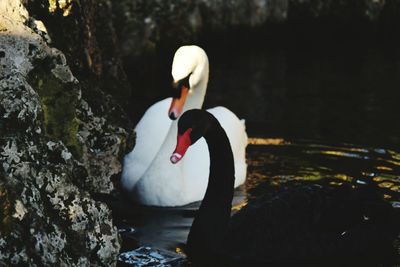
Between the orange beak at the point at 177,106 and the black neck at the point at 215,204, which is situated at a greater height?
the orange beak at the point at 177,106

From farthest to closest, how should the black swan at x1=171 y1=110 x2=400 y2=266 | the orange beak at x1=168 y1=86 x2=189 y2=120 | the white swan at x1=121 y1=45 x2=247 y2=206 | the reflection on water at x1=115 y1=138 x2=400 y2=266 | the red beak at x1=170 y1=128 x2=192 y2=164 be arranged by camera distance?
the white swan at x1=121 y1=45 x2=247 y2=206, the orange beak at x1=168 y1=86 x2=189 y2=120, the reflection on water at x1=115 y1=138 x2=400 y2=266, the black swan at x1=171 y1=110 x2=400 y2=266, the red beak at x1=170 y1=128 x2=192 y2=164

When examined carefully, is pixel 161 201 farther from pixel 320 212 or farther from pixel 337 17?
pixel 337 17

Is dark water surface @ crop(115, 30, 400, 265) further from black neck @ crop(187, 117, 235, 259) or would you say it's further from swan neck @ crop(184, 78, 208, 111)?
swan neck @ crop(184, 78, 208, 111)

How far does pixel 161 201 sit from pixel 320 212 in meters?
1.44

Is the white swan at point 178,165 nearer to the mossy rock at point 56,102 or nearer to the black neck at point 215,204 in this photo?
the black neck at point 215,204

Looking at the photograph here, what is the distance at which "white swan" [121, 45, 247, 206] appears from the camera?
20.9 feet

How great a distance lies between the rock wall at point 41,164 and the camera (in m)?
3.91

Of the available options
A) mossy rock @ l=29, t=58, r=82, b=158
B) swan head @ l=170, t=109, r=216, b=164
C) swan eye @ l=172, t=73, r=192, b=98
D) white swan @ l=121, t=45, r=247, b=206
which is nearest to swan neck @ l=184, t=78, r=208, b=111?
white swan @ l=121, t=45, r=247, b=206

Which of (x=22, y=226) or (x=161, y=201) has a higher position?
(x=22, y=226)

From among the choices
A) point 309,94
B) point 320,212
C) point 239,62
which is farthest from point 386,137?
point 239,62

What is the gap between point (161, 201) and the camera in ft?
21.0

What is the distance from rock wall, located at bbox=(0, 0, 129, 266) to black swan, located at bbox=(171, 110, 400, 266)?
70 centimetres

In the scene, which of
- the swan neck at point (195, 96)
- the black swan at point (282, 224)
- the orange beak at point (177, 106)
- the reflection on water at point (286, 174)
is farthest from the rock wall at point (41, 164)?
the swan neck at point (195, 96)

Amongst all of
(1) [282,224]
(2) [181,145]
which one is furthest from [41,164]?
(1) [282,224]
